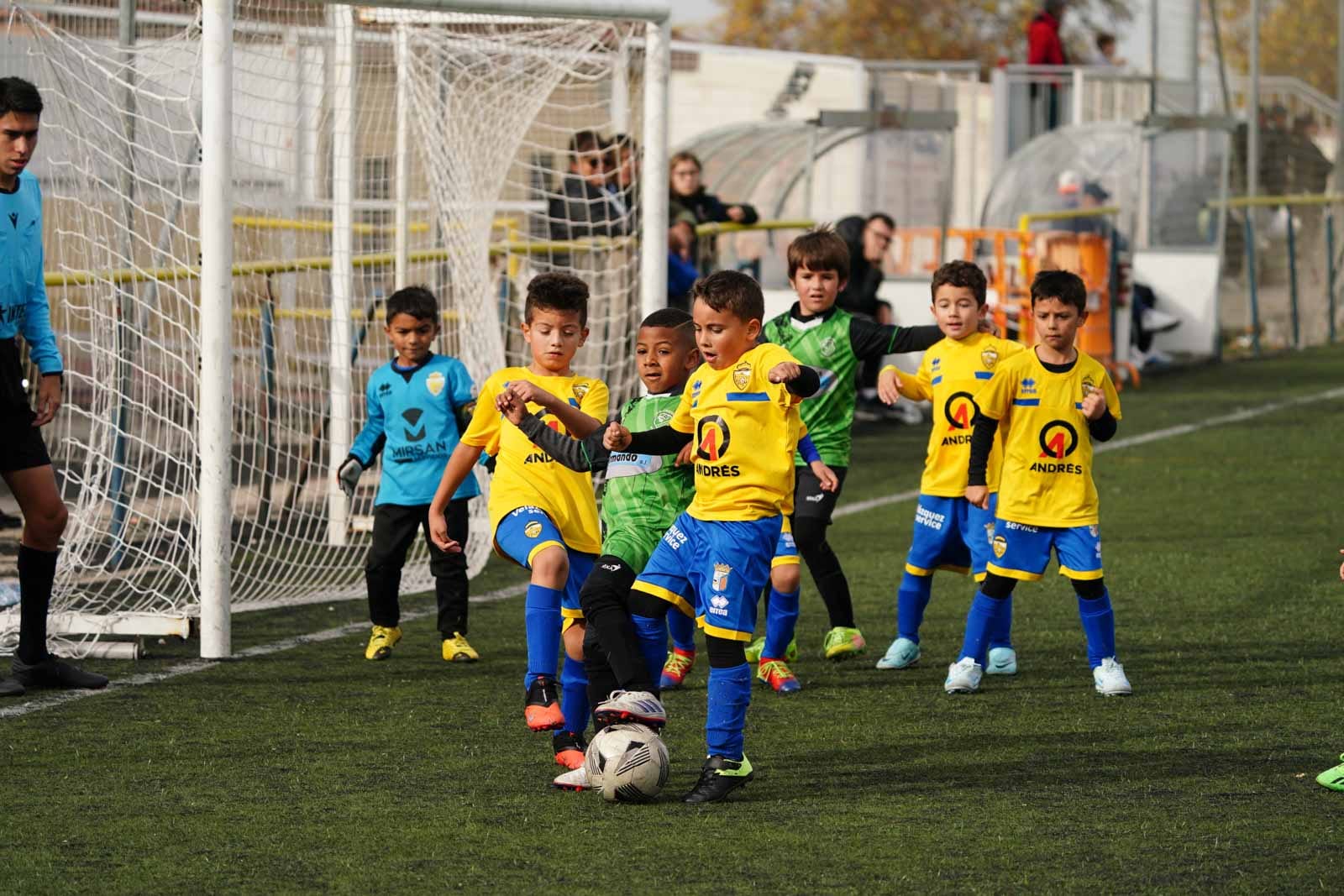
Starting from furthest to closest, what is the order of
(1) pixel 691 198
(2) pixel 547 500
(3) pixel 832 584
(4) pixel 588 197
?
(1) pixel 691 198
(4) pixel 588 197
(3) pixel 832 584
(2) pixel 547 500

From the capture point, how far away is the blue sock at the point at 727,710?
16.5ft

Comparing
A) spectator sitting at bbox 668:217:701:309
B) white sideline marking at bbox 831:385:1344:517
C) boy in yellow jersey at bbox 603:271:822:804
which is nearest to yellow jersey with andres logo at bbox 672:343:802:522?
boy in yellow jersey at bbox 603:271:822:804

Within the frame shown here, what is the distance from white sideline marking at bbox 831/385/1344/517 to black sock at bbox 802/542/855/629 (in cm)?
367

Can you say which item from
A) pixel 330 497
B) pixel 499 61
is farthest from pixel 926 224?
pixel 330 497

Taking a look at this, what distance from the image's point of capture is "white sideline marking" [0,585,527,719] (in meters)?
6.23

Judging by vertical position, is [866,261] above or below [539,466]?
above

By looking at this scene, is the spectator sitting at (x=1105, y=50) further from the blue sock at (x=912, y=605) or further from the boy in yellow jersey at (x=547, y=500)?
the boy in yellow jersey at (x=547, y=500)

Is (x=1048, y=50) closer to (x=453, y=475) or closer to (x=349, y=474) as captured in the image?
(x=349, y=474)

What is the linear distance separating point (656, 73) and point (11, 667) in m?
3.81

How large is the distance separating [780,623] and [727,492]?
5.49 feet

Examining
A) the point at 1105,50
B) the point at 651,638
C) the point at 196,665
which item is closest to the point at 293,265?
the point at 196,665

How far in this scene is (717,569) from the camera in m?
5.09

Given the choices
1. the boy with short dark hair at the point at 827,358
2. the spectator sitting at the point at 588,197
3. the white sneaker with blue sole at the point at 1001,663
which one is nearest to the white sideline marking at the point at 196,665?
the boy with short dark hair at the point at 827,358

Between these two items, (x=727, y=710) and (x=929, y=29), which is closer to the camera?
(x=727, y=710)
